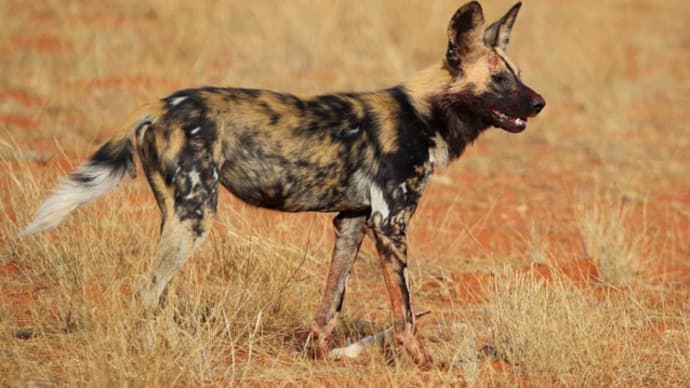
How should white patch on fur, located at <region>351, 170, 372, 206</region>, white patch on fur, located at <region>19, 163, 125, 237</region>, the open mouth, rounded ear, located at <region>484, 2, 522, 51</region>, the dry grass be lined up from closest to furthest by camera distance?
white patch on fur, located at <region>19, 163, 125, 237</region>
the dry grass
white patch on fur, located at <region>351, 170, 372, 206</region>
the open mouth
rounded ear, located at <region>484, 2, 522, 51</region>

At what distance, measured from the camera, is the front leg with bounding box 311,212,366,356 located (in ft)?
14.5

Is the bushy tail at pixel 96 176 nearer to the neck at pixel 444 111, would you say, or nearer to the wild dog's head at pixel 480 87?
the neck at pixel 444 111

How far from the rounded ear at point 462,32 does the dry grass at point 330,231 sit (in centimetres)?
94

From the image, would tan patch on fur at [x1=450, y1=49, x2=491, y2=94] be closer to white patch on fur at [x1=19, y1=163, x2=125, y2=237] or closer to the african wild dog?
the african wild dog

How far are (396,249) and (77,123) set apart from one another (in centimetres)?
448

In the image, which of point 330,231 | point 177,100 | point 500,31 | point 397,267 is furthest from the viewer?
point 330,231

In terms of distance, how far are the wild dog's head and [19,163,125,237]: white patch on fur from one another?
4.56ft

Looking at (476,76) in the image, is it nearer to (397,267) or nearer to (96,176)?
(397,267)

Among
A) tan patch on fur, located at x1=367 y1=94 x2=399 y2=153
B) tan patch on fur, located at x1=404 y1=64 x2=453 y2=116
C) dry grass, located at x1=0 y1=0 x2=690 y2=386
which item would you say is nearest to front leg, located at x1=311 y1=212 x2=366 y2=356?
dry grass, located at x1=0 y1=0 x2=690 y2=386

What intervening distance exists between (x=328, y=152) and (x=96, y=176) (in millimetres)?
866

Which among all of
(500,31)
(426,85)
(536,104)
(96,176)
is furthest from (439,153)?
(96,176)

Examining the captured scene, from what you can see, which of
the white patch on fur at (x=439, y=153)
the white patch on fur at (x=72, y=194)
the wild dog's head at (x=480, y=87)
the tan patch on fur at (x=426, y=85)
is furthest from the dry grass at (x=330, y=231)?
the tan patch on fur at (x=426, y=85)

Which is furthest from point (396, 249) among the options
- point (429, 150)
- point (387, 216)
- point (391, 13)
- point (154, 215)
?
point (391, 13)

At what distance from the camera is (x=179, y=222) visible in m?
3.85
